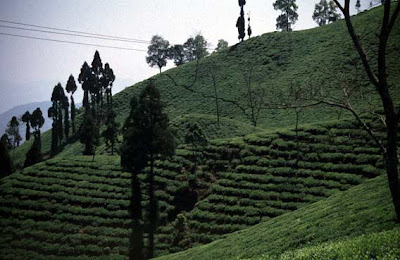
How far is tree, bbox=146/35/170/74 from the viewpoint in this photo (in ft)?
531

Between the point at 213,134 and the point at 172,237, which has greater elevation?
the point at 213,134

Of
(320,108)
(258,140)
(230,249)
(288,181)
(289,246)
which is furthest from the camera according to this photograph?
(320,108)

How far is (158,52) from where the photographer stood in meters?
163

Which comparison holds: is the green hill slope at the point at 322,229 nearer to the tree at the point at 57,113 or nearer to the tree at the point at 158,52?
the tree at the point at 57,113

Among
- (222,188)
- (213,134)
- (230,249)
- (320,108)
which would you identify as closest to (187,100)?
(213,134)

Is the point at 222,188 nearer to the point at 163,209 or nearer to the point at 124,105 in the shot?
the point at 163,209

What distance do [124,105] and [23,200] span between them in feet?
257

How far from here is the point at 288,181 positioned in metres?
45.7

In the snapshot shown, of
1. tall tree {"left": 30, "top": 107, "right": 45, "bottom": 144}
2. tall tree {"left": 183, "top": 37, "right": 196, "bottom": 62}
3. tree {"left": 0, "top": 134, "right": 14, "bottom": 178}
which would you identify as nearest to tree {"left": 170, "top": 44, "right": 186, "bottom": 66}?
tall tree {"left": 183, "top": 37, "right": 196, "bottom": 62}

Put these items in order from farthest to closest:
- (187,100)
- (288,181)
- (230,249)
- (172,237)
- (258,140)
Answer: (187,100), (258,140), (288,181), (172,237), (230,249)

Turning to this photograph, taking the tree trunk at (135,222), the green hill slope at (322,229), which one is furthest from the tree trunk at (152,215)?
the green hill slope at (322,229)

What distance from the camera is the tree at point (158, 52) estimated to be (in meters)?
162

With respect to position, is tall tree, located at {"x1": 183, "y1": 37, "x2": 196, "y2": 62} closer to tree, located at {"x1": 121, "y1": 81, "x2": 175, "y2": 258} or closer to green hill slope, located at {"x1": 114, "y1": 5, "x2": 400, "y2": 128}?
green hill slope, located at {"x1": 114, "y1": 5, "x2": 400, "y2": 128}

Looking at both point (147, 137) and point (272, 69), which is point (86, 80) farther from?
point (147, 137)
